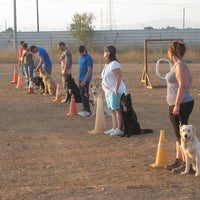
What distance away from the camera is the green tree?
57.1m

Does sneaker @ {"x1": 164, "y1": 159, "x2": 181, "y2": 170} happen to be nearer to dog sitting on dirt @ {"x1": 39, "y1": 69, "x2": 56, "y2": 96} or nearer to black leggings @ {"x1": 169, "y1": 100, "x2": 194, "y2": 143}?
black leggings @ {"x1": 169, "y1": 100, "x2": 194, "y2": 143}

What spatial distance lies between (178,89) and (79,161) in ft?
6.87

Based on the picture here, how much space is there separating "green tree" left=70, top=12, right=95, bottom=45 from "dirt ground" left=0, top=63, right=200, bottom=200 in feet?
139

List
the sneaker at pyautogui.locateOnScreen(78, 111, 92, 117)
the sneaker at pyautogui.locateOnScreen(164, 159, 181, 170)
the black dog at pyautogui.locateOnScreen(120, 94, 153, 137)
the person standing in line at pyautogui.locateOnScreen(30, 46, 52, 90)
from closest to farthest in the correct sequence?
the sneaker at pyautogui.locateOnScreen(164, 159, 181, 170) → the black dog at pyautogui.locateOnScreen(120, 94, 153, 137) → the sneaker at pyautogui.locateOnScreen(78, 111, 92, 117) → the person standing in line at pyautogui.locateOnScreen(30, 46, 52, 90)

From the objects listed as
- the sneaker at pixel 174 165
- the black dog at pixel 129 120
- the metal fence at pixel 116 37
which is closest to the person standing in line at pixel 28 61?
the black dog at pixel 129 120

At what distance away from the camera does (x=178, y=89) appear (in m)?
7.94

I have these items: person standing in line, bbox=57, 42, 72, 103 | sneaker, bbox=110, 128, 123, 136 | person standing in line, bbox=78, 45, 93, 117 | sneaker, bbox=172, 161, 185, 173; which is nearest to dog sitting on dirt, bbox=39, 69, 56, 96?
person standing in line, bbox=57, 42, 72, 103

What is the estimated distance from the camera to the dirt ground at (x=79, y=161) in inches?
284

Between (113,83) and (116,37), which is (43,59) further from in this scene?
(116,37)

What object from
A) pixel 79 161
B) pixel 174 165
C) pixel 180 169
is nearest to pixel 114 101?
pixel 79 161

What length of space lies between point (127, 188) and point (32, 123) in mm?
6262

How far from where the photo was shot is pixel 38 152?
9.82 meters

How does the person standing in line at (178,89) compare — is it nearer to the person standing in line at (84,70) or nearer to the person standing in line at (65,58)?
the person standing in line at (84,70)

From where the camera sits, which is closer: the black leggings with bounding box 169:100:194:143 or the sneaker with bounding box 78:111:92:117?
the black leggings with bounding box 169:100:194:143
